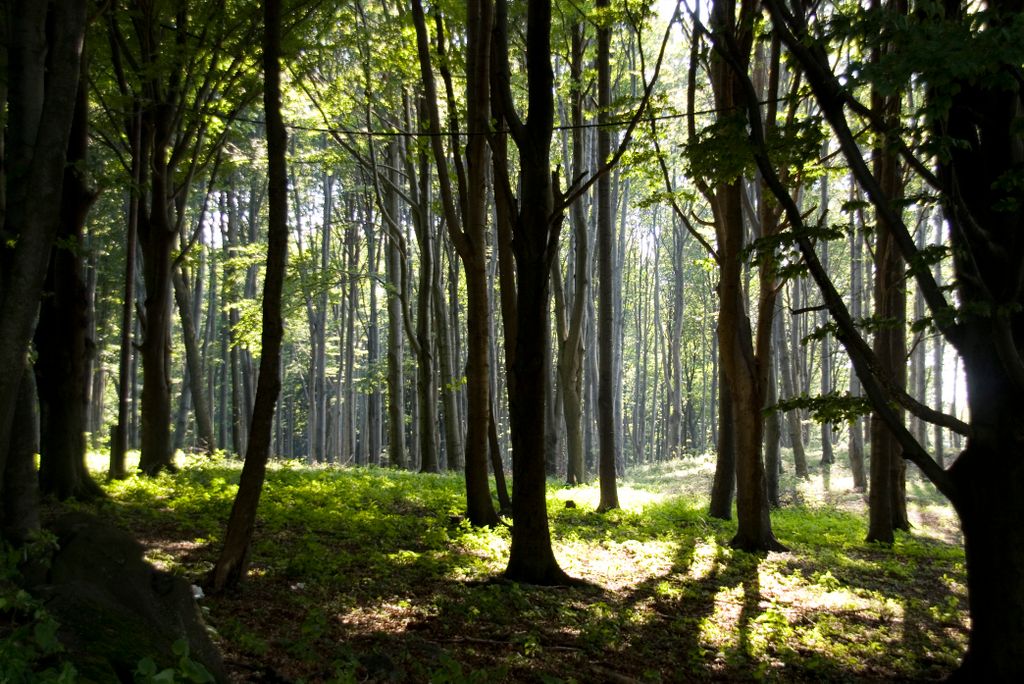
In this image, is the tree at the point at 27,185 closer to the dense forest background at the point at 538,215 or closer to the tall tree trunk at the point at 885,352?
Result: the dense forest background at the point at 538,215

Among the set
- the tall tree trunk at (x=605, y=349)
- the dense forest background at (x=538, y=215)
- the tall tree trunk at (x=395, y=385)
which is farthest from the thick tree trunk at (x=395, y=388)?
the tall tree trunk at (x=605, y=349)

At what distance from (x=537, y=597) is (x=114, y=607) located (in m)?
4.20

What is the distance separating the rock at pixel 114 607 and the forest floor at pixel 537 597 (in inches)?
27.0

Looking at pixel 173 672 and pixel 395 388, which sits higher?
pixel 395 388

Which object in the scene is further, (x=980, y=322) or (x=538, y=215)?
(x=538, y=215)

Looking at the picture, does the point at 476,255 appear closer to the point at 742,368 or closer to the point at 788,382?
the point at 742,368

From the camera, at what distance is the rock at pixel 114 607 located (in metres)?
2.90

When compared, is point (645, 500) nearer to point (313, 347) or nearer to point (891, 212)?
point (891, 212)

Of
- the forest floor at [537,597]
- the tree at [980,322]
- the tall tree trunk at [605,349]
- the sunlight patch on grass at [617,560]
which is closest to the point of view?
the tree at [980,322]

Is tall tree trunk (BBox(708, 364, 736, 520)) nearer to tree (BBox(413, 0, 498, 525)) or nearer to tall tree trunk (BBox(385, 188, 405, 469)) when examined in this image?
tree (BBox(413, 0, 498, 525))

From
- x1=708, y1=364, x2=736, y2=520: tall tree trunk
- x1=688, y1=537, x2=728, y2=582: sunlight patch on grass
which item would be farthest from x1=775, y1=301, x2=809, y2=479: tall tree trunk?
x1=688, y1=537, x2=728, y2=582: sunlight patch on grass

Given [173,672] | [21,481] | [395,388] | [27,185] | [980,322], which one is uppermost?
[27,185]

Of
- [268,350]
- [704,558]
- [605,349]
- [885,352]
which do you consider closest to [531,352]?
[268,350]

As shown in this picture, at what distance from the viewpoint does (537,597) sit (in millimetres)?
6828
